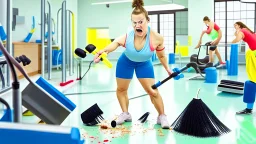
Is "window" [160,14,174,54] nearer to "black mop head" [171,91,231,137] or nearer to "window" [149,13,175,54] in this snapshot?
"window" [149,13,175,54]

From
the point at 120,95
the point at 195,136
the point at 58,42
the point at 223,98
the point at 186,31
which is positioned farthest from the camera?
the point at 186,31

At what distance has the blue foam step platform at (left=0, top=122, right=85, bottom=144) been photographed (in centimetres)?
78

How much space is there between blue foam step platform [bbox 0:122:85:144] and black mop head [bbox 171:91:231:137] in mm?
2453

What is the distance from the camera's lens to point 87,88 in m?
6.36

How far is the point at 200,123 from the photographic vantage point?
10.1 ft

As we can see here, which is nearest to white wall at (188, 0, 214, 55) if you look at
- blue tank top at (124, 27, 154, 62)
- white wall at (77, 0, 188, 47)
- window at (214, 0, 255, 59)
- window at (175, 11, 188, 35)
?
window at (214, 0, 255, 59)

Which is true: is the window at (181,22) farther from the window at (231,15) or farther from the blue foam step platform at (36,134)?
the blue foam step platform at (36,134)

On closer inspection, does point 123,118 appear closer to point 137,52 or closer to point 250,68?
point 137,52

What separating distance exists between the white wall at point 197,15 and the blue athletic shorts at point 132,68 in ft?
29.8

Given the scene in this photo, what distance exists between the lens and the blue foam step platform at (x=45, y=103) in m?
1.37

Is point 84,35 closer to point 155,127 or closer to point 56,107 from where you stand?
point 155,127

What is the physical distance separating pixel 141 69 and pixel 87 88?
123 inches

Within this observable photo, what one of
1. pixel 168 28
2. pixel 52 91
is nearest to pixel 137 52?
pixel 52 91

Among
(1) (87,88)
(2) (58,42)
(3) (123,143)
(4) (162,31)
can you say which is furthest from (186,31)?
(3) (123,143)
